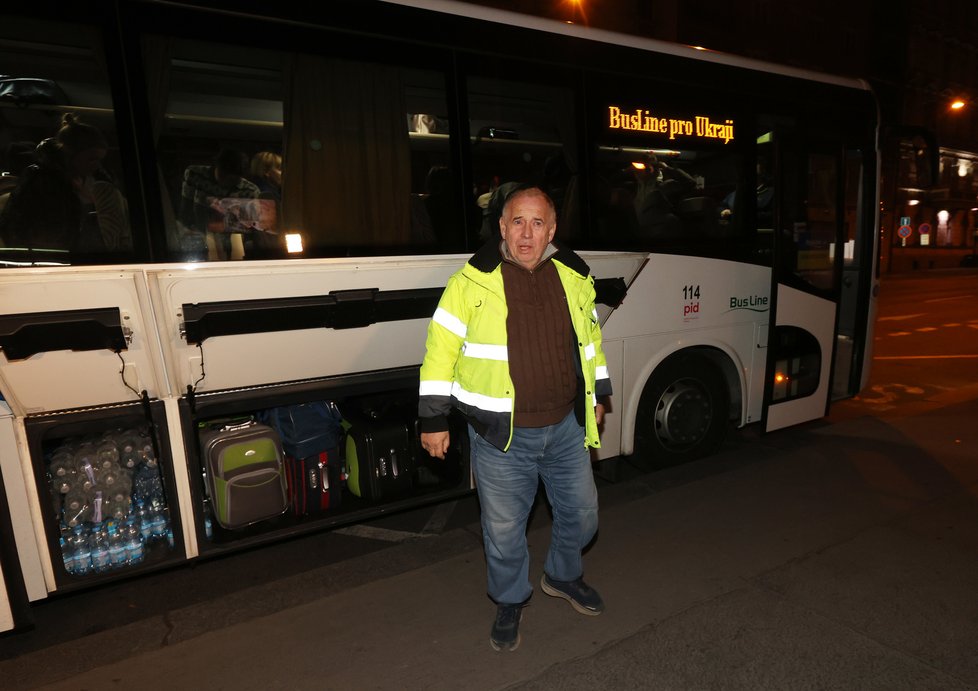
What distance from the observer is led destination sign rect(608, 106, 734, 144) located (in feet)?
14.0

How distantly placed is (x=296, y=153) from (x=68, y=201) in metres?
1.04

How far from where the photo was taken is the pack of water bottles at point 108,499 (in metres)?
3.17

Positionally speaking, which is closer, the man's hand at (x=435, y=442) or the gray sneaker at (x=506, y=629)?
the man's hand at (x=435, y=442)

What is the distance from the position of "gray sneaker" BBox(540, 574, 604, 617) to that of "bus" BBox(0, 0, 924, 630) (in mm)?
1015

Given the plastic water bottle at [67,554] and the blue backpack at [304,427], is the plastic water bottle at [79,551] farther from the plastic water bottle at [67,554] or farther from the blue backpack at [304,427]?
the blue backpack at [304,427]

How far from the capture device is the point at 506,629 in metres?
2.93

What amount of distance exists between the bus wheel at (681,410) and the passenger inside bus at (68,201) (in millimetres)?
3591

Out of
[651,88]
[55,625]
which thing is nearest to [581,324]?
[651,88]

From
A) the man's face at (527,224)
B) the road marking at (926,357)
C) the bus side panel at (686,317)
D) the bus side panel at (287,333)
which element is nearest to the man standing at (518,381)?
the man's face at (527,224)

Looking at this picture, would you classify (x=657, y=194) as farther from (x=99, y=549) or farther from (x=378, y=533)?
(x=99, y=549)

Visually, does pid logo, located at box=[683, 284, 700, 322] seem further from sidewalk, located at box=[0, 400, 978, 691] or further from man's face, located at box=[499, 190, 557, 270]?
man's face, located at box=[499, 190, 557, 270]

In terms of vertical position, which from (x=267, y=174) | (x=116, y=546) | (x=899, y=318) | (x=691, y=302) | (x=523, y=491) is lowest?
(x=899, y=318)

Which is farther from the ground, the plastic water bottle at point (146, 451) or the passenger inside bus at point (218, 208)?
the passenger inside bus at point (218, 208)

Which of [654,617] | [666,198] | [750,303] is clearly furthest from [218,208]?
[750,303]
